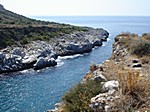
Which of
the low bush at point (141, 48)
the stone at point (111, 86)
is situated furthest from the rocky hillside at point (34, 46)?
the stone at point (111, 86)

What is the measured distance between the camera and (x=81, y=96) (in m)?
9.17

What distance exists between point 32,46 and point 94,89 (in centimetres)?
5037

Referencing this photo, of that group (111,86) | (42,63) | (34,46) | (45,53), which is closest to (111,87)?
(111,86)

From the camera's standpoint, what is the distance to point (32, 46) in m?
58.5

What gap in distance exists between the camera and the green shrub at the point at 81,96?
8758 mm

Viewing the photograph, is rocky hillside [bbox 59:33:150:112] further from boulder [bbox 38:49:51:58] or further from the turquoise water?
boulder [bbox 38:49:51:58]

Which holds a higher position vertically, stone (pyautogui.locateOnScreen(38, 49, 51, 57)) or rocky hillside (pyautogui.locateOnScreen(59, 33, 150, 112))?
rocky hillside (pyautogui.locateOnScreen(59, 33, 150, 112))

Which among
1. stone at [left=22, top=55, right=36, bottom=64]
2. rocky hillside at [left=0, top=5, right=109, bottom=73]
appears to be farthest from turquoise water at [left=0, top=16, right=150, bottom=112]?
stone at [left=22, top=55, right=36, bottom=64]

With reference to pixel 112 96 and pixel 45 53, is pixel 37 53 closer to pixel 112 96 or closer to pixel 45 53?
pixel 45 53

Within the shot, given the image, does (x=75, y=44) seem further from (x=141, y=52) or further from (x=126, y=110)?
(x=126, y=110)

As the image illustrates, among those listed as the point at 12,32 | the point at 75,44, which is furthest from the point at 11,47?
the point at 75,44

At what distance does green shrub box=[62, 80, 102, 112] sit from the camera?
28.7 feet

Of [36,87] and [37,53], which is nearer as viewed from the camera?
[36,87]

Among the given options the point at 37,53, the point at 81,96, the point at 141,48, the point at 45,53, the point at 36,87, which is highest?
the point at 141,48
